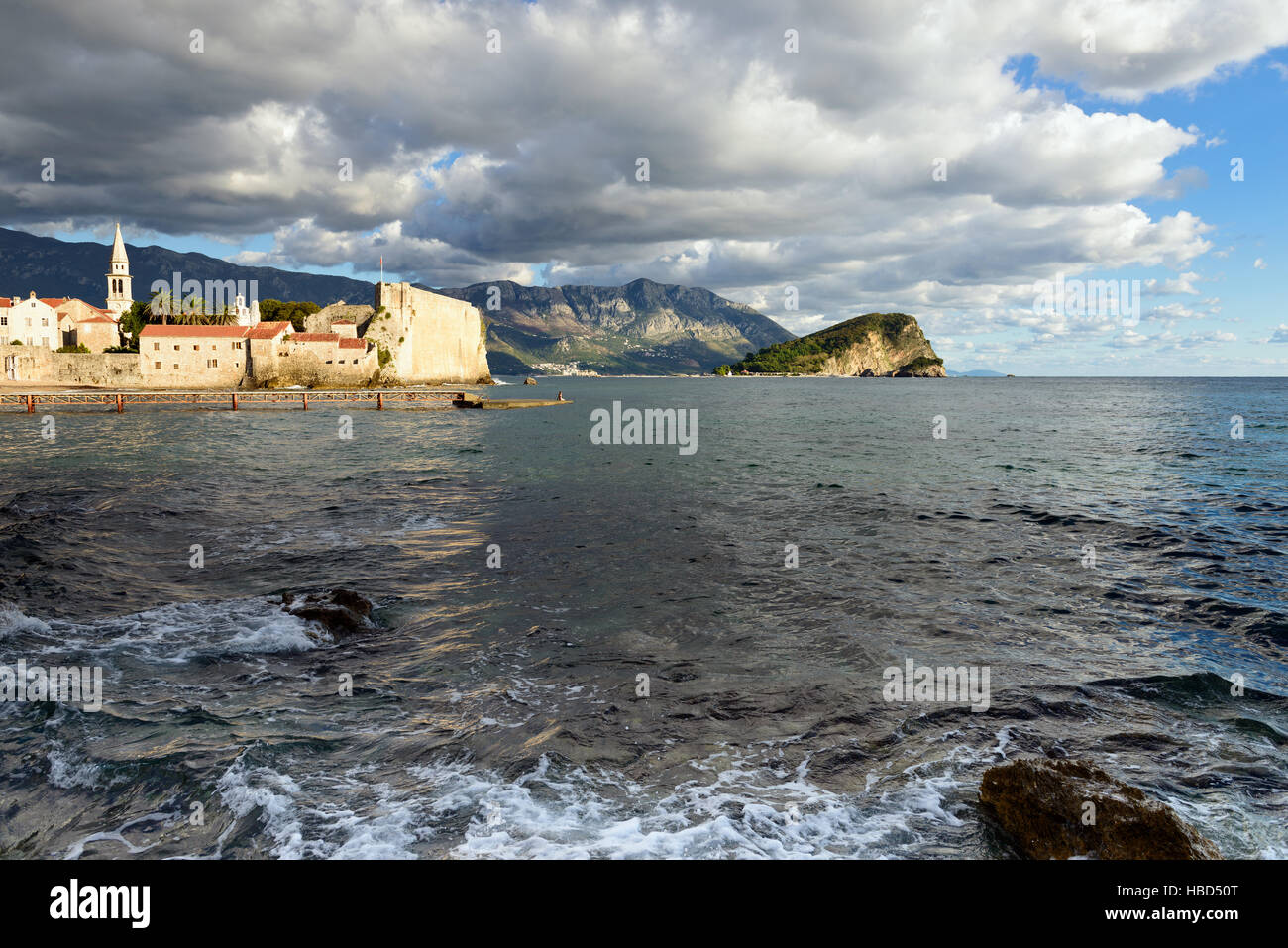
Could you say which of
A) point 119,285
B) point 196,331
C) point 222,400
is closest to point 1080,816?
point 222,400

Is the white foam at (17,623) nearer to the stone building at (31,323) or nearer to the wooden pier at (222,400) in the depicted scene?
the wooden pier at (222,400)

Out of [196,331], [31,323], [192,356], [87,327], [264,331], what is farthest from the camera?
[31,323]

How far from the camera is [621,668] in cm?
972

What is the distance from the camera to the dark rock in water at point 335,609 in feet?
36.4

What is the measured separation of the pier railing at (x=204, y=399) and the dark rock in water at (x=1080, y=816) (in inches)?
2622

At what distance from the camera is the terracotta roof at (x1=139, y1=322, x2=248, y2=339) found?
8781cm

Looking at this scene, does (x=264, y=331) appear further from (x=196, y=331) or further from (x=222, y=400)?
(x=222, y=400)

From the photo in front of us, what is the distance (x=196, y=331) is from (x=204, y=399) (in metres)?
18.1

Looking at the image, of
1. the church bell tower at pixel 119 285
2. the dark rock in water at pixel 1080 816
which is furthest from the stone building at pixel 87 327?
the dark rock in water at pixel 1080 816

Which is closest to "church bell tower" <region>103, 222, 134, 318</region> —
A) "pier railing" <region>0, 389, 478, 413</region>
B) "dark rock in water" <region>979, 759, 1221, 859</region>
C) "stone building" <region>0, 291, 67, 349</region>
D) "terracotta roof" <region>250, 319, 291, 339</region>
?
"stone building" <region>0, 291, 67, 349</region>

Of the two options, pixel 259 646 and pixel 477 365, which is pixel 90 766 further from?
pixel 477 365

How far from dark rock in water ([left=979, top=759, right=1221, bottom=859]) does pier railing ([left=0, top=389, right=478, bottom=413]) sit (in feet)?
218

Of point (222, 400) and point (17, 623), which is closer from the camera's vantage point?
point (17, 623)
